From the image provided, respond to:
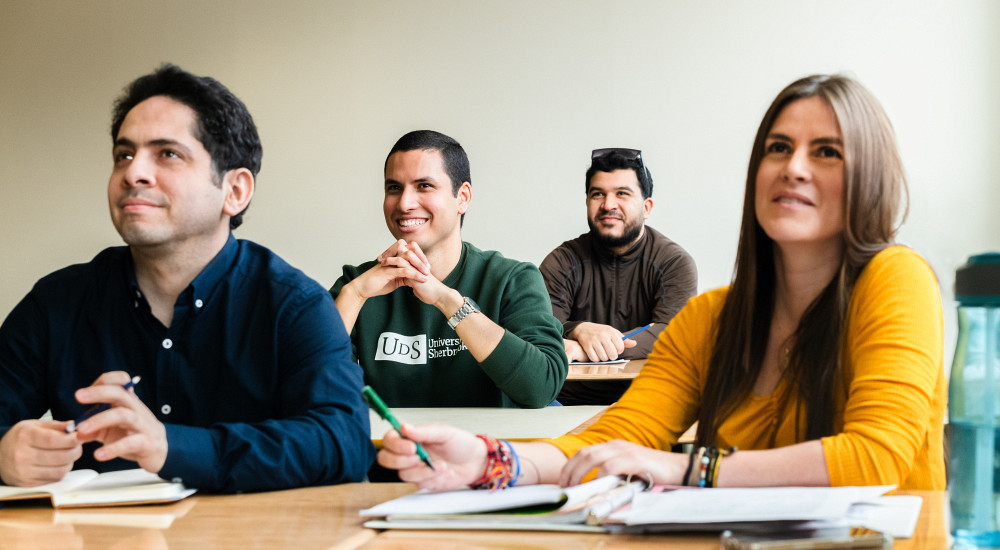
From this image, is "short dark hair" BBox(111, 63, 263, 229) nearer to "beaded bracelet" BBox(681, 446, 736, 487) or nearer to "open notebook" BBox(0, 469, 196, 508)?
"open notebook" BBox(0, 469, 196, 508)

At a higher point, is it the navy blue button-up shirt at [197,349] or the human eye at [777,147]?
the human eye at [777,147]

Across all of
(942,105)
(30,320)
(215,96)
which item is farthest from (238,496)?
(942,105)

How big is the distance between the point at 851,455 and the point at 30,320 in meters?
1.24

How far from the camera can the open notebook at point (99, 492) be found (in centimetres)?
108

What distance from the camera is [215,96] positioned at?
4.86ft

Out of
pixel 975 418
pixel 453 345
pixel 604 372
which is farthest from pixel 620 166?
pixel 975 418

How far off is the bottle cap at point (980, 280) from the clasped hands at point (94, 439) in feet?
2.96

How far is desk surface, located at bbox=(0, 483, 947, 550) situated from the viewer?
34.9 inches

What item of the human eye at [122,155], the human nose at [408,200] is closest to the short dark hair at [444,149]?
the human nose at [408,200]

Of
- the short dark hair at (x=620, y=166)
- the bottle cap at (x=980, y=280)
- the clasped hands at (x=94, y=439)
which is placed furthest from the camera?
the short dark hair at (x=620, y=166)

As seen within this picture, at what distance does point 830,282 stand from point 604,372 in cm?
149

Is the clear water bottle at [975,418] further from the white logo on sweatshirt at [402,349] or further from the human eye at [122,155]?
the white logo on sweatshirt at [402,349]

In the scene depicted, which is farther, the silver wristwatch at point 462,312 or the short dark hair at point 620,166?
the short dark hair at point 620,166

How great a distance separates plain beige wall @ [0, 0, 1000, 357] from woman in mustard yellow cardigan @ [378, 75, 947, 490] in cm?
388
